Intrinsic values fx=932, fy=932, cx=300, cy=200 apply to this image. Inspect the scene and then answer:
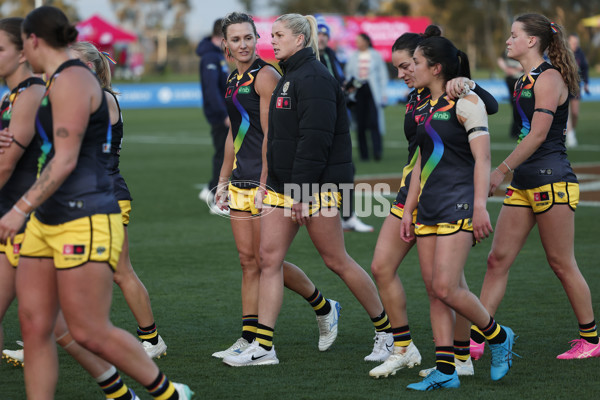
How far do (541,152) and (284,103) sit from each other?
1.70m

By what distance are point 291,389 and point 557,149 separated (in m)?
2.33

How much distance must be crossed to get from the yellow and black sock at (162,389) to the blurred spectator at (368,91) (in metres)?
13.4

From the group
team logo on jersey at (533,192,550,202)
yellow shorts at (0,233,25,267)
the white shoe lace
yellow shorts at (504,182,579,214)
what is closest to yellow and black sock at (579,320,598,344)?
yellow shorts at (504,182,579,214)

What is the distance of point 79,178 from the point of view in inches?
171

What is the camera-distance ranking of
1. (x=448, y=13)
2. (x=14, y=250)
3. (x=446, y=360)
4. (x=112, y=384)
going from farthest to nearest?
(x=448, y=13), (x=446, y=360), (x=14, y=250), (x=112, y=384)

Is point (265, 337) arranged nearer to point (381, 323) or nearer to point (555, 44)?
point (381, 323)

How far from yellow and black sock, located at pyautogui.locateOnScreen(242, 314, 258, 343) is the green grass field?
0.23 metres

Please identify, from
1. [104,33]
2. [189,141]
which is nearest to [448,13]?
[104,33]

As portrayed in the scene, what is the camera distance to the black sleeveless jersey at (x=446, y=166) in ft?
17.3

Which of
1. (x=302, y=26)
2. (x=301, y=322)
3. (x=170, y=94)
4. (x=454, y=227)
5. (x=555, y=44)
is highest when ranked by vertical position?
(x=302, y=26)

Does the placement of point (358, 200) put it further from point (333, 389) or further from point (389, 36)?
point (389, 36)

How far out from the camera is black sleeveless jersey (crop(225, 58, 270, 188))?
6.19 m

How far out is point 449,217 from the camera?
207 inches

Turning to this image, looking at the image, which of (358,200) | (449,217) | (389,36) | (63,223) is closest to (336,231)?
(449,217)
